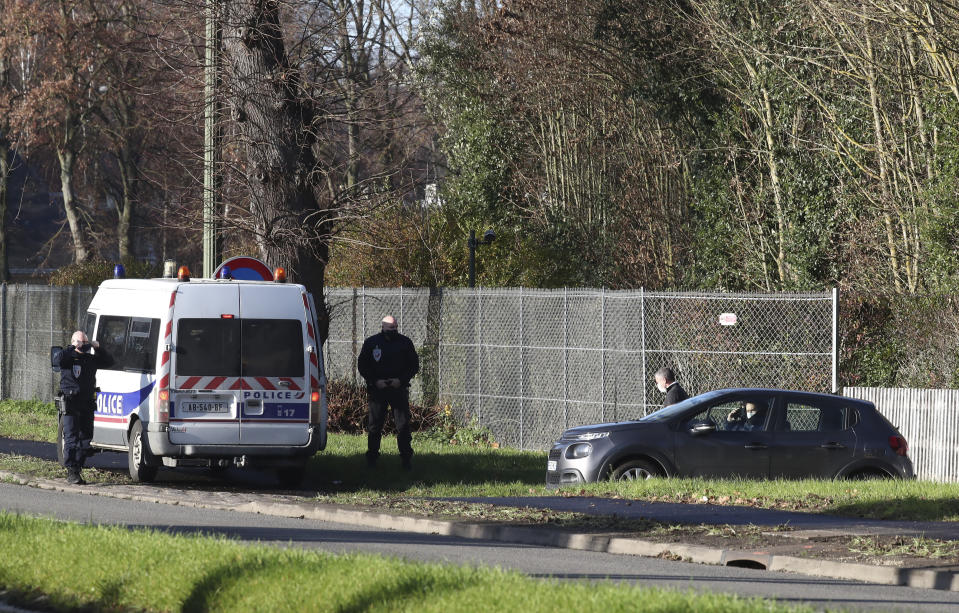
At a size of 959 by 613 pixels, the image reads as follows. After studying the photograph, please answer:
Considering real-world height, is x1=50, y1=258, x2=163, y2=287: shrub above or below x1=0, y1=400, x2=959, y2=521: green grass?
above

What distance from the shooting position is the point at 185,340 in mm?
15672

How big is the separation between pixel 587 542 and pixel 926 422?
7.68 meters

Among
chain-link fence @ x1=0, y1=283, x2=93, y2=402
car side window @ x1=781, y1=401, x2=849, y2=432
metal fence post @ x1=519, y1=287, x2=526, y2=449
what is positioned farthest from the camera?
chain-link fence @ x1=0, y1=283, x2=93, y2=402

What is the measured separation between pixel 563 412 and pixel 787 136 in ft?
23.5

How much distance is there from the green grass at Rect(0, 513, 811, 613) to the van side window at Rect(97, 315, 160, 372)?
19.9 feet

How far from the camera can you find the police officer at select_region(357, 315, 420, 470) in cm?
1738

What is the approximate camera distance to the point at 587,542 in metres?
11.5

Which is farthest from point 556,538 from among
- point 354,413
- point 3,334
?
point 3,334

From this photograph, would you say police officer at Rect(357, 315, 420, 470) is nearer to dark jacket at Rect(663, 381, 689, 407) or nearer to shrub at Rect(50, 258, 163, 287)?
dark jacket at Rect(663, 381, 689, 407)

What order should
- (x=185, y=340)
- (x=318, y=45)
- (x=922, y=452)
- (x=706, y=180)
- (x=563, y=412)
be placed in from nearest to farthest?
(x=185, y=340), (x=922, y=452), (x=563, y=412), (x=318, y=45), (x=706, y=180)

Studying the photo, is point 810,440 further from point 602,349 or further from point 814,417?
point 602,349

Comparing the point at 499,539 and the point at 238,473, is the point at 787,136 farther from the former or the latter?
the point at 499,539

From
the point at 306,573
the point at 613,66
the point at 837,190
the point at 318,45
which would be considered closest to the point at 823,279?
the point at 837,190

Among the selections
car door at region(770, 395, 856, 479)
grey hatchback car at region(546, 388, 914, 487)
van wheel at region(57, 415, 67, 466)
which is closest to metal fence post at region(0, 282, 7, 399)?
van wheel at region(57, 415, 67, 466)
